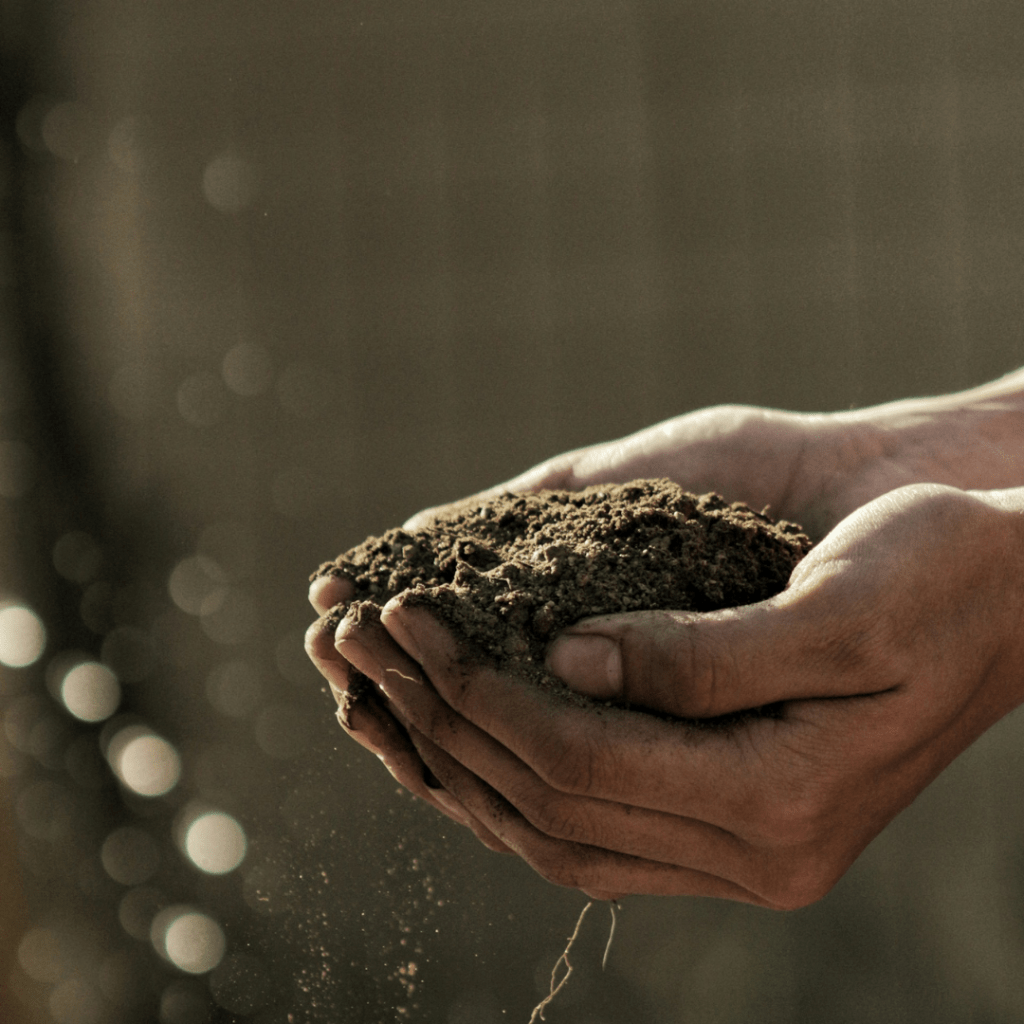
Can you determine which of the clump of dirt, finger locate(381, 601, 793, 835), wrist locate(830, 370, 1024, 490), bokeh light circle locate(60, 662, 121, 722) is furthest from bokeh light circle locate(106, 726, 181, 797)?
wrist locate(830, 370, 1024, 490)

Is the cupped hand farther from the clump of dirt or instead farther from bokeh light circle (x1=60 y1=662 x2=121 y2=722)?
bokeh light circle (x1=60 y1=662 x2=121 y2=722)

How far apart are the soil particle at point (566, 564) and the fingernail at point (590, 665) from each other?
0.10ft

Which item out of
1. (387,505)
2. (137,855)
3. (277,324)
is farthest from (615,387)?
(137,855)

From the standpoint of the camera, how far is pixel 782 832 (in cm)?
119

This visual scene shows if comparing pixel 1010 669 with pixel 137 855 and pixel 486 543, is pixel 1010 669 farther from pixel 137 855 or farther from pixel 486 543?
pixel 137 855

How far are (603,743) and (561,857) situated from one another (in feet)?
0.84

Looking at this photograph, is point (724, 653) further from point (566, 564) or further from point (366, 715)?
point (366, 715)

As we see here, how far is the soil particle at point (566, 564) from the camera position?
117 centimetres

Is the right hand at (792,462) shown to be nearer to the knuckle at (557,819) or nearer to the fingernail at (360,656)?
the fingernail at (360,656)

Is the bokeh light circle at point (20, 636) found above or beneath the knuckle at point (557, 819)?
beneath

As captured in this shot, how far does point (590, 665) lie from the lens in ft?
3.68

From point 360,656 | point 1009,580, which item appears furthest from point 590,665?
point 1009,580

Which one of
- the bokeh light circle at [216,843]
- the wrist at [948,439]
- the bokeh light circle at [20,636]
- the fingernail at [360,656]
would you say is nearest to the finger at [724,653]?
the fingernail at [360,656]

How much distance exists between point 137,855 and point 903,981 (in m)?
2.78
